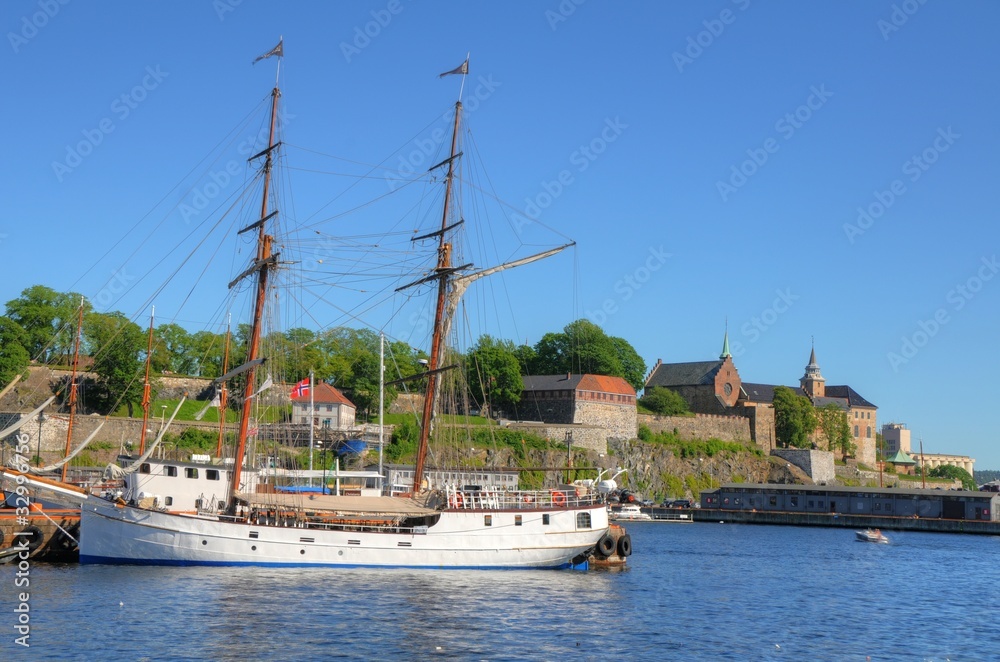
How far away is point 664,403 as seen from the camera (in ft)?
552

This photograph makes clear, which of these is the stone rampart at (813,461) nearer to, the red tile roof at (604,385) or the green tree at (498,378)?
the red tile roof at (604,385)

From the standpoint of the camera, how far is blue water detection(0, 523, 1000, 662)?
1341 inches

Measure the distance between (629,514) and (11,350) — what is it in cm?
6691

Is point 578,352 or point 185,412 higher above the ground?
point 578,352

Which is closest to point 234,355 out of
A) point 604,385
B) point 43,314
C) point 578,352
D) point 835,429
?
point 43,314

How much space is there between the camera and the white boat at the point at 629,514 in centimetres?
11844

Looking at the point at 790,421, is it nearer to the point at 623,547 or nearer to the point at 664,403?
the point at 664,403

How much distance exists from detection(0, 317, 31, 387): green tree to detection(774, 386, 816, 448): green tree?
396 feet

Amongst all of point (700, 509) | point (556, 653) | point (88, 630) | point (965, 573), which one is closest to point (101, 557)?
point (88, 630)

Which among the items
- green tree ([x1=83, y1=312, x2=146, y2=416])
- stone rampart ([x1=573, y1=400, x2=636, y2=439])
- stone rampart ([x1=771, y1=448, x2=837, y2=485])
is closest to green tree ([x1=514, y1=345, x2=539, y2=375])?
stone rampart ([x1=573, y1=400, x2=636, y2=439])

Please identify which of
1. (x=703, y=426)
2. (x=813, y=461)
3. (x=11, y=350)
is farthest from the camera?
(x=813, y=461)

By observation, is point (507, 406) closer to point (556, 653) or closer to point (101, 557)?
point (101, 557)

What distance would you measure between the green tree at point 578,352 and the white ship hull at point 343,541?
10388cm

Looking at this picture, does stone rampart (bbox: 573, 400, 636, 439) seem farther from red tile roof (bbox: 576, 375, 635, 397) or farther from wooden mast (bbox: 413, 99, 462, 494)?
wooden mast (bbox: 413, 99, 462, 494)
